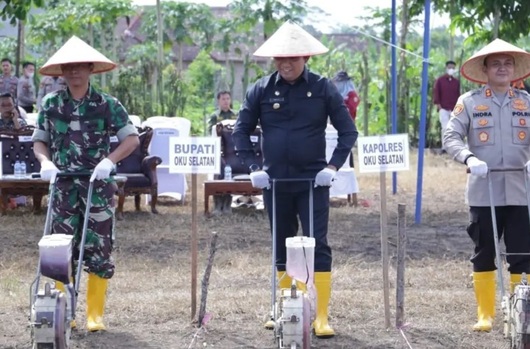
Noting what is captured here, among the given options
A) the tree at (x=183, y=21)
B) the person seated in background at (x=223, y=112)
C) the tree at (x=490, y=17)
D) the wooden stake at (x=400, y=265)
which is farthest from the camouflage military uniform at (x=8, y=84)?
the wooden stake at (x=400, y=265)

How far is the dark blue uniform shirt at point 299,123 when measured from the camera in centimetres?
812

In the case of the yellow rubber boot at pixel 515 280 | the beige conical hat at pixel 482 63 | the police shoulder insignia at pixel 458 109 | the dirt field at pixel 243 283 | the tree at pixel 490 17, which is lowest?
the dirt field at pixel 243 283

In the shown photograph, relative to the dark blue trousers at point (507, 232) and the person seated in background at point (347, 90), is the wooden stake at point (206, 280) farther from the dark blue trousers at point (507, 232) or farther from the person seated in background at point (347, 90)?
the person seated in background at point (347, 90)

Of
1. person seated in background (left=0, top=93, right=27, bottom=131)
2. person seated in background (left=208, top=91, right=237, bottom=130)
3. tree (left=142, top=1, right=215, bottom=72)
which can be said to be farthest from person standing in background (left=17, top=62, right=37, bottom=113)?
tree (left=142, top=1, right=215, bottom=72)

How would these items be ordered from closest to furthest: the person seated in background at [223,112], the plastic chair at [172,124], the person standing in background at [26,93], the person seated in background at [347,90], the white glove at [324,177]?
1. the white glove at [324,177]
2. the plastic chair at [172,124]
3. the person seated in background at [223,112]
4. the person seated in background at [347,90]
5. the person standing in background at [26,93]

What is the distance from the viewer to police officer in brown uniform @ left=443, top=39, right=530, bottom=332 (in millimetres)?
8188

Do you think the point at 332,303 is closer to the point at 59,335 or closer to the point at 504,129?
the point at 504,129

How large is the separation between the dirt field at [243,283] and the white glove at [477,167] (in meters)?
1.16

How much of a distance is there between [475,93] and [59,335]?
130 inches

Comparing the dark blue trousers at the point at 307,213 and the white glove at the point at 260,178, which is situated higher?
the white glove at the point at 260,178

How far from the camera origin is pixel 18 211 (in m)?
15.6

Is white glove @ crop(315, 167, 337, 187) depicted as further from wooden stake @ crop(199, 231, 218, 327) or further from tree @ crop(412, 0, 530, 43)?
tree @ crop(412, 0, 530, 43)

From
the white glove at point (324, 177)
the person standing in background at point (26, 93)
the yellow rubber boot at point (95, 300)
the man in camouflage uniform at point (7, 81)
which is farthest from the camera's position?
the person standing in background at point (26, 93)

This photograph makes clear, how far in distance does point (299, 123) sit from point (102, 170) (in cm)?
135
